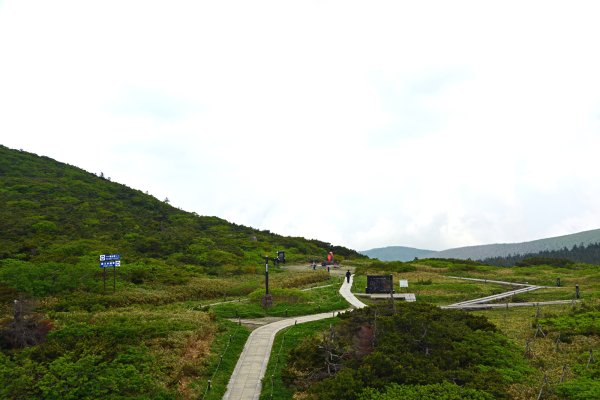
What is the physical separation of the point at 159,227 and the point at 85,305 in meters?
45.9

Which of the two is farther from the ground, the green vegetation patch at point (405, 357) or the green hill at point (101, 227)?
the green hill at point (101, 227)

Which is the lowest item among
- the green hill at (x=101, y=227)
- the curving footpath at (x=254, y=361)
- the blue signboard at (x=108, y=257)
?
the curving footpath at (x=254, y=361)

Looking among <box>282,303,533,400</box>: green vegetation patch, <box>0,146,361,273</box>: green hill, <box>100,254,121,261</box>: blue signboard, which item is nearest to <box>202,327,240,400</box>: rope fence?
<box>282,303,533,400</box>: green vegetation patch

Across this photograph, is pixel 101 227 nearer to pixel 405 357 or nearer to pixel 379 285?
pixel 379 285

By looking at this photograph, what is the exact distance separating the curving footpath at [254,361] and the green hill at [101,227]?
80.2 feet

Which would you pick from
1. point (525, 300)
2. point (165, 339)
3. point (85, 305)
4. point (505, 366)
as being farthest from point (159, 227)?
point (505, 366)

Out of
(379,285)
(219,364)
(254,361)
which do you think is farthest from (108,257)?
(379,285)

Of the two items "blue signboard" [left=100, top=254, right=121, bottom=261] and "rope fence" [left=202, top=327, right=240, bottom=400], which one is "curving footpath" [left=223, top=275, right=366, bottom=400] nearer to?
"rope fence" [left=202, top=327, right=240, bottom=400]

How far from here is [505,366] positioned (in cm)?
1980

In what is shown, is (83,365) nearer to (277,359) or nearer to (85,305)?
(277,359)

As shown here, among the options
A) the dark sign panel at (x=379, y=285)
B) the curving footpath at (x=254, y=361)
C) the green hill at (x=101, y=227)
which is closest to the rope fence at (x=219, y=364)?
the curving footpath at (x=254, y=361)

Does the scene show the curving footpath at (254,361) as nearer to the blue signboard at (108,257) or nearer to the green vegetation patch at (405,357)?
the green vegetation patch at (405,357)

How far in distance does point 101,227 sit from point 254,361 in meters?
51.4

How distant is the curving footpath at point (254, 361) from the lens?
1958 centimetres
